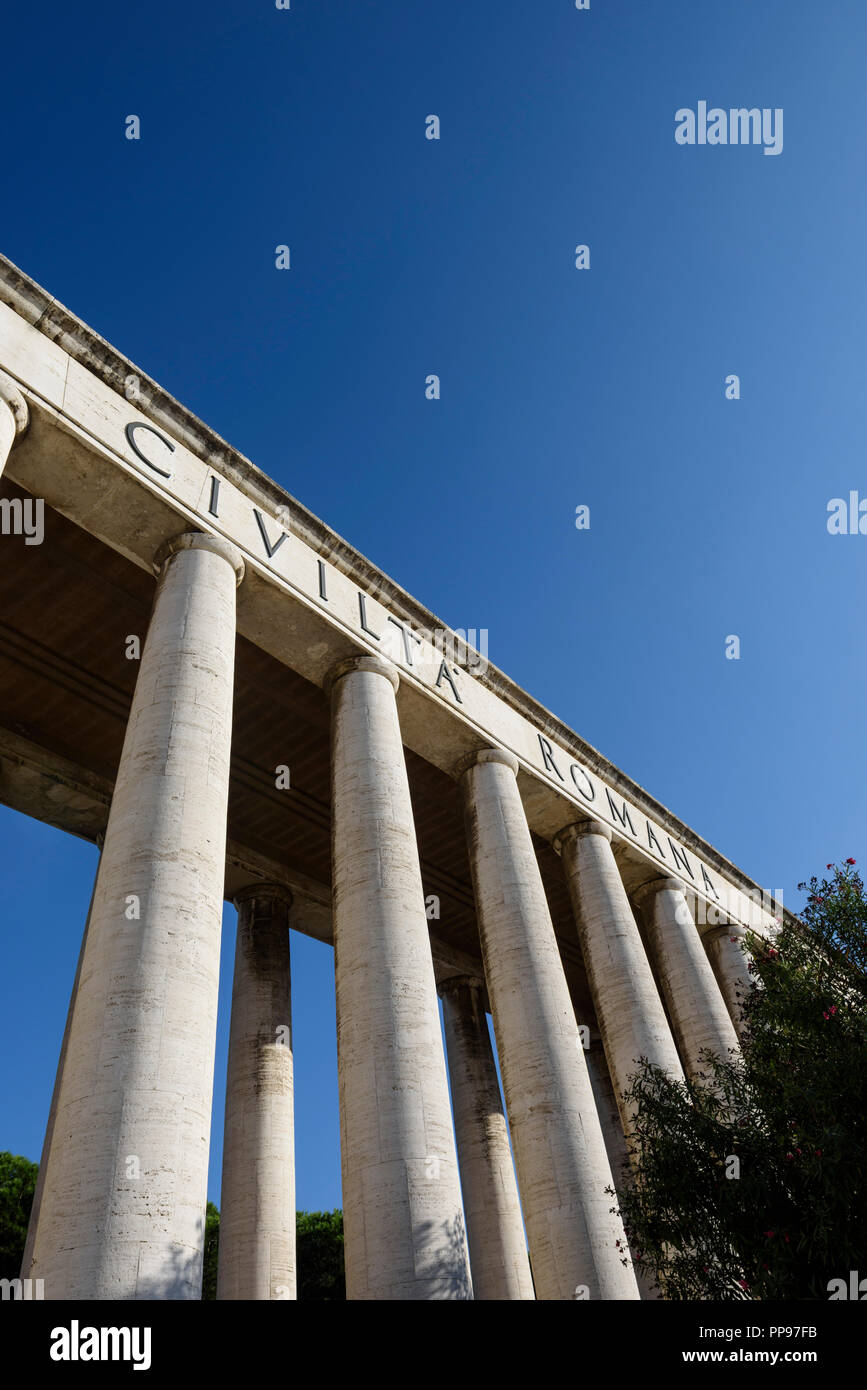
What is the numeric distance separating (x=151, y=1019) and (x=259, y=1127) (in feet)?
54.2

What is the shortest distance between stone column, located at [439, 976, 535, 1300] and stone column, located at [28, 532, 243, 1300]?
2242cm

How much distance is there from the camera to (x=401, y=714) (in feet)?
96.7

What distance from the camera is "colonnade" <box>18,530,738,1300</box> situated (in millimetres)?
13500

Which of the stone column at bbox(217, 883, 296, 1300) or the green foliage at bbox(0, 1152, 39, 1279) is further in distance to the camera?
the green foliage at bbox(0, 1152, 39, 1279)

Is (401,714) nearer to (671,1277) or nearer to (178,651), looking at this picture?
(178,651)

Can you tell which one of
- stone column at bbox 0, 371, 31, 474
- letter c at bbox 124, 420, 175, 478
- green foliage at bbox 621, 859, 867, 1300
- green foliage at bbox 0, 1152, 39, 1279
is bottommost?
green foliage at bbox 621, 859, 867, 1300

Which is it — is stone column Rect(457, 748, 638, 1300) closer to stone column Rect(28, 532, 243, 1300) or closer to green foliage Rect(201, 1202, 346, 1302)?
stone column Rect(28, 532, 243, 1300)

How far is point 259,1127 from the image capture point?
94.4ft

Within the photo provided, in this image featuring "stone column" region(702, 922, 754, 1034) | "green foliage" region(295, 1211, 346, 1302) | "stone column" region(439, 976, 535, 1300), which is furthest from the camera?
"green foliage" region(295, 1211, 346, 1302)

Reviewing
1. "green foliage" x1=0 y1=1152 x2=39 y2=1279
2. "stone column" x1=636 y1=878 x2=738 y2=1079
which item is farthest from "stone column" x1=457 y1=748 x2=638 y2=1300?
"green foliage" x1=0 y1=1152 x2=39 y2=1279

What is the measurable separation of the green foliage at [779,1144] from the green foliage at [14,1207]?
145 ft
